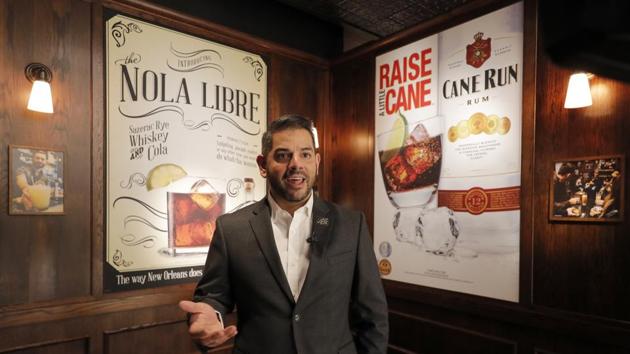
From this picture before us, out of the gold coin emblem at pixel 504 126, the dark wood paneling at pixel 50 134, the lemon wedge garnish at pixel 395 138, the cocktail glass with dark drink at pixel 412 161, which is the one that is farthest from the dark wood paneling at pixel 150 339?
the gold coin emblem at pixel 504 126

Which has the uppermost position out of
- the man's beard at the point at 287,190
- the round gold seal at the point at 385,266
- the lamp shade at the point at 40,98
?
the lamp shade at the point at 40,98

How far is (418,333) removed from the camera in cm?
302

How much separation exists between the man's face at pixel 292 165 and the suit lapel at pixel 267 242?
0.11m

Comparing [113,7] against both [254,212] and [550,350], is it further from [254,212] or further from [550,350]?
[550,350]

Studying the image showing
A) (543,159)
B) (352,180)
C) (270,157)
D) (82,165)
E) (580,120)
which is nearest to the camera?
(270,157)

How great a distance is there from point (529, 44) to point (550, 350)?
1.88 meters

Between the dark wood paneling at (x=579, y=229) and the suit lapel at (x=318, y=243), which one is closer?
the suit lapel at (x=318, y=243)

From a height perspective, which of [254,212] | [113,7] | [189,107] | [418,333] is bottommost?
[418,333]

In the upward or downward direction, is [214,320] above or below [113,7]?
below

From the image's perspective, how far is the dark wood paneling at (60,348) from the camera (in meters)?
2.30

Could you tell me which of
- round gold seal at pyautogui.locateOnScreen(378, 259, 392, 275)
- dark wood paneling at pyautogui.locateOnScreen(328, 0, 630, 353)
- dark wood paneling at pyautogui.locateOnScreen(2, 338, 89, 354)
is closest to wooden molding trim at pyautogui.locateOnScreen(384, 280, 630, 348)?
dark wood paneling at pyautogui.locateOnScreen(328, 0, 630, 353)

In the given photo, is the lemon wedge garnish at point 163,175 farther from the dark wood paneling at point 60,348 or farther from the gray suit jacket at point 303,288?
the gray suit jacket at point 303,288

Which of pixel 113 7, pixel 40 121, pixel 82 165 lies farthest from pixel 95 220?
pixel 113 7

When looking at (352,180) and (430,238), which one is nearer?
(430,238)
